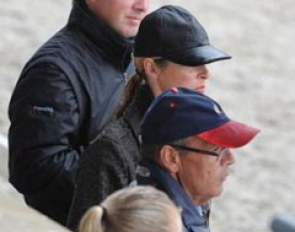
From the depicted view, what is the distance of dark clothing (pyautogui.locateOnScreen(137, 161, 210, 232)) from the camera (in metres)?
3.51

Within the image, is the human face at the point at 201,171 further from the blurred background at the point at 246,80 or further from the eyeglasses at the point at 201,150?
the blurred background at the point at 246,80

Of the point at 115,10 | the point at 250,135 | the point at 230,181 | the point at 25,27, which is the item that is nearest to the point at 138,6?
the point at 115,10

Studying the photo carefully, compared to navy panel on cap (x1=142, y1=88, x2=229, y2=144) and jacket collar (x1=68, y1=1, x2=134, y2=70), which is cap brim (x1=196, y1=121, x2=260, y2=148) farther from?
jacket collar (x1=68, y1=1, x2=134, y2=70)

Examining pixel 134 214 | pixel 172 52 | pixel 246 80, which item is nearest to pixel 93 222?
pixel 134 214

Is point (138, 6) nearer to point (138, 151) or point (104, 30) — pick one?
point (104, 30)

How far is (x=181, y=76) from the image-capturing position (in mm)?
3879

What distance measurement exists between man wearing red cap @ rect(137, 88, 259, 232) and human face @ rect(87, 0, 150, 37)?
66cm

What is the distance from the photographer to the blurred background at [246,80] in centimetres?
689

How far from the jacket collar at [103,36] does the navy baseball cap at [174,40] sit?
193 millimetres

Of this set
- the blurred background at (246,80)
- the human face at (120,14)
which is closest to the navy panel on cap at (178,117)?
the human face at (120,14)

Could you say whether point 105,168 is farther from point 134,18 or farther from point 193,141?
point 134,18

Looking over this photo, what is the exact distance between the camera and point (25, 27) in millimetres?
9484

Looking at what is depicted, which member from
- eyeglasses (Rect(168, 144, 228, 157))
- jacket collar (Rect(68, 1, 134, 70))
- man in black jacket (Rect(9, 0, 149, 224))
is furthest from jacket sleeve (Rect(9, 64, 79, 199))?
eyeglasses (Rect(168, 144, 228, 157))

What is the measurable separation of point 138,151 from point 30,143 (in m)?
0.45
